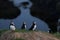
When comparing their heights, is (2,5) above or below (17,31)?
above

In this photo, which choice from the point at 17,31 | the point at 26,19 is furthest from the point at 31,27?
the point at 17,31

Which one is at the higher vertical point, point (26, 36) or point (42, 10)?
point (42, 10)

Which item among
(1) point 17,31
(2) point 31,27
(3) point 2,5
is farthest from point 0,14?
(1) point 17,31

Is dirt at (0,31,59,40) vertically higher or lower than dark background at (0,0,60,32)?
lower

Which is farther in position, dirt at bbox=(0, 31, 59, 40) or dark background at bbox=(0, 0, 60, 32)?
dark background at bbox=(0, 0, 60, 32)

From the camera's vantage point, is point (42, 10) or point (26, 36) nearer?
point (26, 36)

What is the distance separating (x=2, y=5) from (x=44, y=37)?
13.2 ft

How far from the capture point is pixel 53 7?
18.2 m

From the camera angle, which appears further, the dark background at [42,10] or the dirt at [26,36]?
the dark background at [42,10]

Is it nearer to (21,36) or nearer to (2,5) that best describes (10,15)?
(2,5)

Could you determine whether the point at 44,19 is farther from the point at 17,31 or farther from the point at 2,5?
the point at 17,31

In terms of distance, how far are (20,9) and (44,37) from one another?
3.62 meters

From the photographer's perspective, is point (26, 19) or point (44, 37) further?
point (26, 19)

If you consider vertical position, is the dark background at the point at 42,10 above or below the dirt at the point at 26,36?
above
